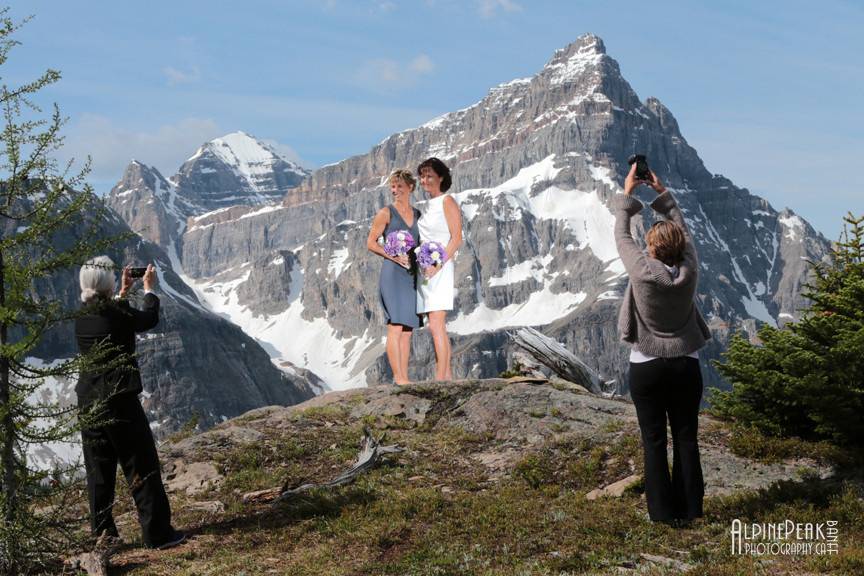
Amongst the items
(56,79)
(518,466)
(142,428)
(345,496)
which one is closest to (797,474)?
(518,466)

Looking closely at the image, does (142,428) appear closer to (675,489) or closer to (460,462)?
(460,462)

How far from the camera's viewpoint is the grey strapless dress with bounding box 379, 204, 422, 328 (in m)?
20.0

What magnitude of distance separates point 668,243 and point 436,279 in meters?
10.00

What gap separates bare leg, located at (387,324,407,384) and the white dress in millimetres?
710

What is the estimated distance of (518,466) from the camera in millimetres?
14117

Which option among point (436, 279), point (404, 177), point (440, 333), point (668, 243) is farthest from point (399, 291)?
point (668, 243)

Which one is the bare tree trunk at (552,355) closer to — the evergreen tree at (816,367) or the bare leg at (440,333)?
the bare leg at (440,333)

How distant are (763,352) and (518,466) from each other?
14.6 ft

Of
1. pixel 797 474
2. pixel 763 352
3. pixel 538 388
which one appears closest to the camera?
pixel 797 474

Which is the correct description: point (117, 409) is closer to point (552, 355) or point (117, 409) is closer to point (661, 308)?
point (661, 308)

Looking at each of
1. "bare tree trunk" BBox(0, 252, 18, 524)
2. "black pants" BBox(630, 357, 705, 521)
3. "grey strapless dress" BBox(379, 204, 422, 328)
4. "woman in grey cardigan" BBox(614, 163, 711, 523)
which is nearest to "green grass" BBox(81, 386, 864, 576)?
"black pants" BBox(630, 357, 705, 521)

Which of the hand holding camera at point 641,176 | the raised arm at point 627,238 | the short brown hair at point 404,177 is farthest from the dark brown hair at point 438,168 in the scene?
the hand holding camera at point 641,176

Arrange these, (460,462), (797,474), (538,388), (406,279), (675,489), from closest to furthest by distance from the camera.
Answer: (675,489) < (797,474) < (460,462) < (538,388) < (406,279)

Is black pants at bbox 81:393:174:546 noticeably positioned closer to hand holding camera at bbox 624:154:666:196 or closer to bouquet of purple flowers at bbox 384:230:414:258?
hand holding camera at bbox 624:154:666:196
